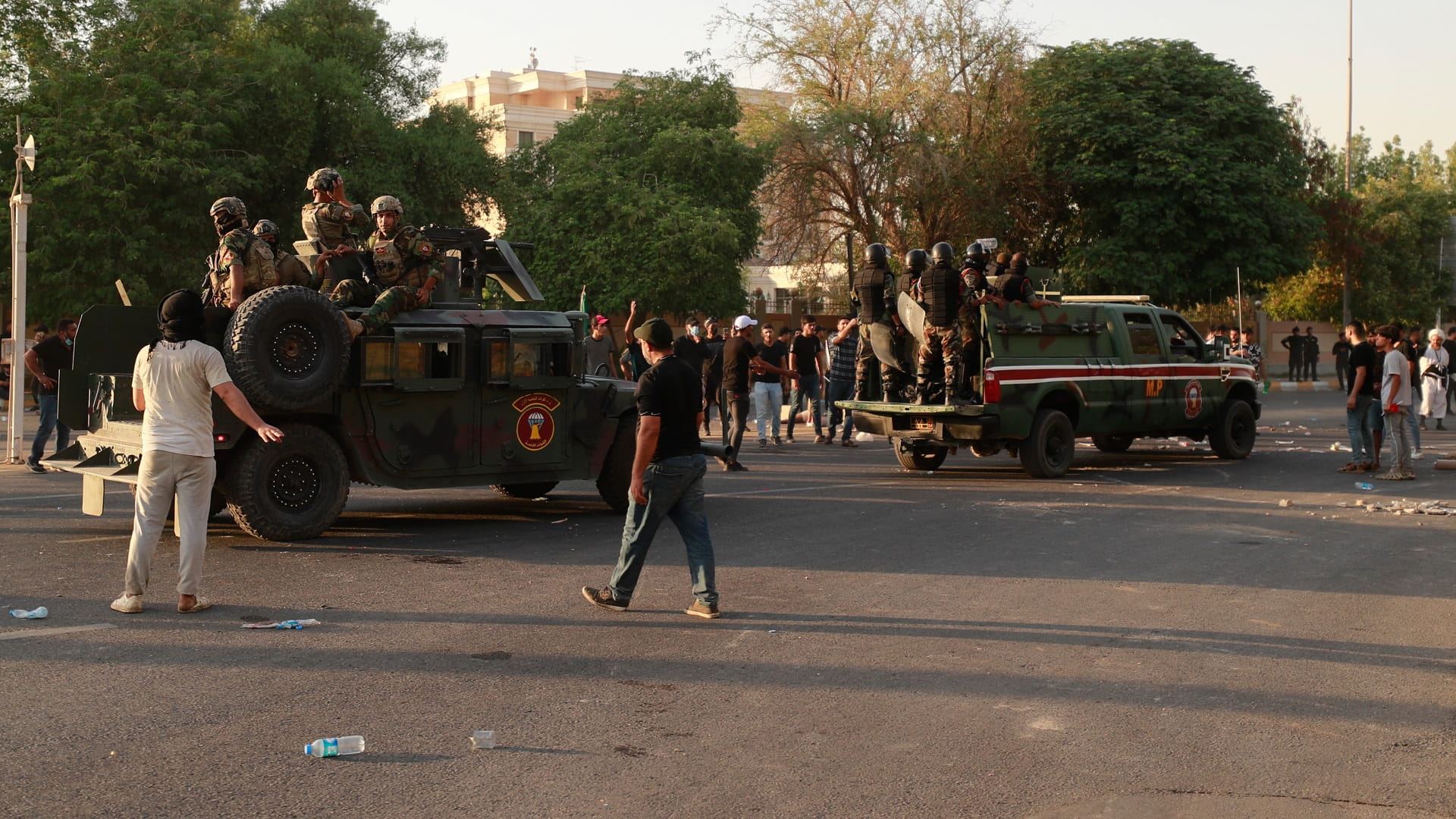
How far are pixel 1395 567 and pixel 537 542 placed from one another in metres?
6.36

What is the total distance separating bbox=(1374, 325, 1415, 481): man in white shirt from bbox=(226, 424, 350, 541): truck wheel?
1125 cm

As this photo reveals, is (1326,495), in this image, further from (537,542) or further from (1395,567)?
(537,542)

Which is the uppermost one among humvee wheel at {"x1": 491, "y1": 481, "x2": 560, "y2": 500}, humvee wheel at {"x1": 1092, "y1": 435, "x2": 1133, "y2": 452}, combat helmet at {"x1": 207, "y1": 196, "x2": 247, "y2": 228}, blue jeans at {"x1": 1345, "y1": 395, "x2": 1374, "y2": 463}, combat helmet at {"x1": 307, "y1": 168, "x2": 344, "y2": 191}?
combat helmet at {"x1": 307, "y1": 168, "x2": 344, "y2": 191}

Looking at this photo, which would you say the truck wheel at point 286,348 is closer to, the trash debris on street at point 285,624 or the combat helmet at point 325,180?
the combat helmet at point 325,180

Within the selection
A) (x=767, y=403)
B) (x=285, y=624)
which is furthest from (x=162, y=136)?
(x=285, y=624)

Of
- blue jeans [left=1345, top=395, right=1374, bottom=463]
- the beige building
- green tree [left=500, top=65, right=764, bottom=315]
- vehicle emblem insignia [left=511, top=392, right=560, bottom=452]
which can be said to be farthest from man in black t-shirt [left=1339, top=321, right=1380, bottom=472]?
the beige building

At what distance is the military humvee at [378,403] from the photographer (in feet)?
33.7

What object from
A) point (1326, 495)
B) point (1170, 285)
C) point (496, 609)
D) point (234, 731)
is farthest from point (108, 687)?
point (1170, 285)

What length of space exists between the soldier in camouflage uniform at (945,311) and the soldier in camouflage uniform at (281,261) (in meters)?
6.88

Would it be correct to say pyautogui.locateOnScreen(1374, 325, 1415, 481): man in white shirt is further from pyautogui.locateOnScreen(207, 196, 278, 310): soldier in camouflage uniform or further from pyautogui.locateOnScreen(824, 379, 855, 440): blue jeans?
pyautogui.locateOnScreen(207, 196, 278, 310): soldier in camouflage uniform

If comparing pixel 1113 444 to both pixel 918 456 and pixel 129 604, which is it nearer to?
pixel 918 456

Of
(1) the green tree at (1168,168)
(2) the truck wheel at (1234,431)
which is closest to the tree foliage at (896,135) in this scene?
(1) the green tree at (1168,168)

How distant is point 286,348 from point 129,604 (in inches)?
115

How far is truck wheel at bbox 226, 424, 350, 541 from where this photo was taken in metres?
10.3
